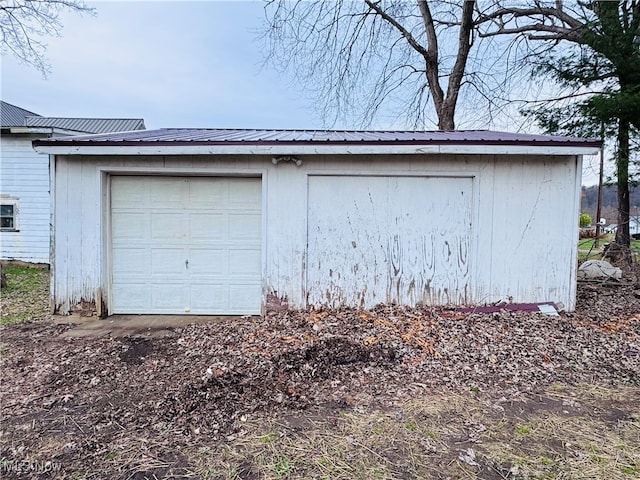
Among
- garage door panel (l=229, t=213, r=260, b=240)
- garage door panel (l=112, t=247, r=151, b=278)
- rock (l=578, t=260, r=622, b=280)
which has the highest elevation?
garage door panel (l=229, t=213, r=260, b=240)

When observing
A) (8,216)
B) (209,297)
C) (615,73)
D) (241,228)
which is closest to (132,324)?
(209,297)

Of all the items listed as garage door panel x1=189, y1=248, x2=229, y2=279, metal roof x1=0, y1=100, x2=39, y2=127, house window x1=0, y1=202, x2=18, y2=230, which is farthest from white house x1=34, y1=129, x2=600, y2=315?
metal roof x1=0, y1=100, x2=39, y2=127

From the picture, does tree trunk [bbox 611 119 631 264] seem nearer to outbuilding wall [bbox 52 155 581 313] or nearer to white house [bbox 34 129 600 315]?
outbuilding wall [bbox 52 155 581 313]

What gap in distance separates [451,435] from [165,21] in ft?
34.5

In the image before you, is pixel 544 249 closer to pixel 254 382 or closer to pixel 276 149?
pixel 276 149

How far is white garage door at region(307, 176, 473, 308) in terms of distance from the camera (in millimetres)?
5523

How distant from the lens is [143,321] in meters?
5.51

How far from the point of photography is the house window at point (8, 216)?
10.9 meters

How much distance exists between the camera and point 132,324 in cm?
535

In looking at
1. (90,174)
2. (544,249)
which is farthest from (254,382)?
(544,249)

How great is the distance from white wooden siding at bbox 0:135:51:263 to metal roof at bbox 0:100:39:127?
1.44 meters

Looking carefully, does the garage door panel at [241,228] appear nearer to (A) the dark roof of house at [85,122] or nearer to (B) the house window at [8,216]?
(B) the house window at [8,216]

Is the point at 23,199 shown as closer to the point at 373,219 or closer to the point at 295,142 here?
the point at 295,142

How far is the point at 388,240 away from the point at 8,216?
36.7ft
